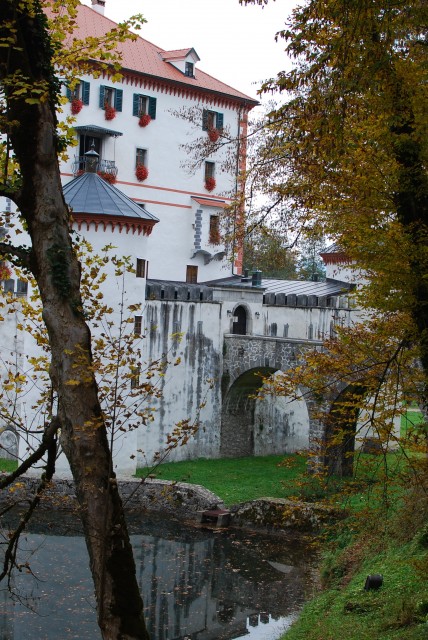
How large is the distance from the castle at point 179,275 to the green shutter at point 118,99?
0.11ft

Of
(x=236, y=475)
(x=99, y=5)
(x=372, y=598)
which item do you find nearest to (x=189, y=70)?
(x=99, y=5)

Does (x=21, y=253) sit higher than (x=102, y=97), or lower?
lower

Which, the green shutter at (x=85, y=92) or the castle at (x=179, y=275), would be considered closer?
the castle at (x=179, y=275)

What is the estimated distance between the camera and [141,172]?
100 feet

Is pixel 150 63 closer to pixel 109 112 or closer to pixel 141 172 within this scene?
pixel 109 112

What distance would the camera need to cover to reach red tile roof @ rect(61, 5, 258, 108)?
30.7 meters

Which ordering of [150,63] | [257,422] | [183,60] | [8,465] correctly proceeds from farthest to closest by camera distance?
[183,60], [150,63], [257,422], [8,465]

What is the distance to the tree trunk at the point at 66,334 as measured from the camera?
664 cm

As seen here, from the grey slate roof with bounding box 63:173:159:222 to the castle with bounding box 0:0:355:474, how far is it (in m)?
0.04

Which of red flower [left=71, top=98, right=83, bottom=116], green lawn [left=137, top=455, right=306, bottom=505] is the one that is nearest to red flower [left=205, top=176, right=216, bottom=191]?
red flower [left=71, top=98, right=83, bottom=116]

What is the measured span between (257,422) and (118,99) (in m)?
11.9

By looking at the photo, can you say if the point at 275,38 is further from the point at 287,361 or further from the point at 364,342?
the point at 287,361

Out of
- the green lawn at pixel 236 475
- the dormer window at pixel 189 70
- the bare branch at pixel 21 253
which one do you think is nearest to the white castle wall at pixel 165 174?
the dormer window at pixel 189 70

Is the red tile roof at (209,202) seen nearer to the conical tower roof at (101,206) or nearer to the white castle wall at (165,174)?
the white castle wall at (165,174)
